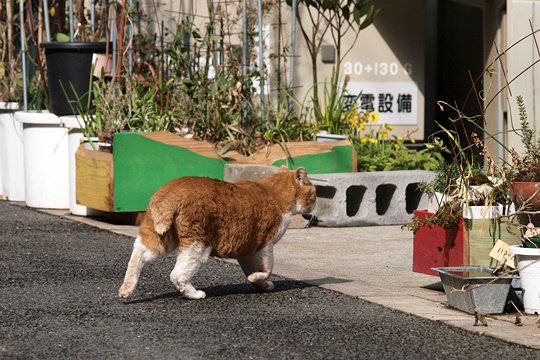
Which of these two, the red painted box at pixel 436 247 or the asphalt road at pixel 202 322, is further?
the red painted box at pixel 436 247

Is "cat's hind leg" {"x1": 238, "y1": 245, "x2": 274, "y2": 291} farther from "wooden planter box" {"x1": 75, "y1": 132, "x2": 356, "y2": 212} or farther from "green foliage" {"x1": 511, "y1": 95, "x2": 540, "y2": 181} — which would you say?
"wooden planter box" {"x1": 75, "y1": 132, "x2": 356, "y2": 212}

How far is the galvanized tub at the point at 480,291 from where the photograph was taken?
6.13 metres

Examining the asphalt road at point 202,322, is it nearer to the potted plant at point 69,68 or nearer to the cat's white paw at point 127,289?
the cat's white paw at point 127,289

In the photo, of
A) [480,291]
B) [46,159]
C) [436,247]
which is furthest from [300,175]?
[46,159]

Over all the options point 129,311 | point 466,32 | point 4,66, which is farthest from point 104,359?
point 466,32

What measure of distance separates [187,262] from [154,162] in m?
3.63

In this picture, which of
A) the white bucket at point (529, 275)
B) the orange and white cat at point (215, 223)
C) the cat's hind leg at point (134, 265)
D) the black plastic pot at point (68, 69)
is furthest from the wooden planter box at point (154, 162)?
the white bucket at point (529, 275)

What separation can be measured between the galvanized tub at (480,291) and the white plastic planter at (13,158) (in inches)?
270

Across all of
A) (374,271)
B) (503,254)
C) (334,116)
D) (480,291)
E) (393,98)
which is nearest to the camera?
(480,291)

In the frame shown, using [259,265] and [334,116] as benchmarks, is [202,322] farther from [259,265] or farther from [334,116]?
[334,116]

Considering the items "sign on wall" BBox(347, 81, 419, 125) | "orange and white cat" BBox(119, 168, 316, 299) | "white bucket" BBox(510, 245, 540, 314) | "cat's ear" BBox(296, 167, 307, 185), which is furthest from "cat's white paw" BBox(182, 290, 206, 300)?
"sign on wall" BBox(347, 81, 419, 125)

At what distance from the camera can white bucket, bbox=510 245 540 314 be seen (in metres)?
6.09

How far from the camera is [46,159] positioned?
11.2 meters

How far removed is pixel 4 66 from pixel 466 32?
5.64 meters
